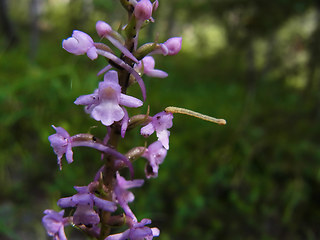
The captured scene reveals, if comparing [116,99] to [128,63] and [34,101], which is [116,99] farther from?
[34,101]

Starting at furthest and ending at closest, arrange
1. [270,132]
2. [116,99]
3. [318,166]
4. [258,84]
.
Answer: [258,84] → [270,132] → [318,166] → [116,99]

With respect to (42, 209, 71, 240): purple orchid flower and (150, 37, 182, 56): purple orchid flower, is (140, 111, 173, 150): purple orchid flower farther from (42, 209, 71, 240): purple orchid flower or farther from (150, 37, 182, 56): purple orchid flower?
(42, 209, 71, 240): purple orchid flower

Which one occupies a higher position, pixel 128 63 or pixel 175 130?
pixel 175 130

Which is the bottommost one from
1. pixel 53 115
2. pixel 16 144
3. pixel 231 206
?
pixel 231 206

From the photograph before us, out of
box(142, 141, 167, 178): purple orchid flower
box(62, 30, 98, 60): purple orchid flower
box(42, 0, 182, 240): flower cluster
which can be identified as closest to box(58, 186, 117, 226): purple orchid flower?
box(42, 0, 182, 240): flower cluster

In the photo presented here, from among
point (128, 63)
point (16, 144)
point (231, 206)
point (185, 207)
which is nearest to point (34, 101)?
point (16, 144)

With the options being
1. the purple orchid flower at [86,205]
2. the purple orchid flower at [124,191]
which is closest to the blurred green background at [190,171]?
the purple orchid flower at [124,191]

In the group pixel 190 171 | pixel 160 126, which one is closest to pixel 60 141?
pixel 160 126

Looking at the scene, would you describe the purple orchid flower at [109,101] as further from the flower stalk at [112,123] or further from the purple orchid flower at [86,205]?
the purple orchid flower at [86,205]
